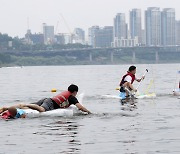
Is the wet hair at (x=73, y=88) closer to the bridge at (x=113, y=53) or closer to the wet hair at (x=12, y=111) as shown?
the wet hair at (x=12, y=111)

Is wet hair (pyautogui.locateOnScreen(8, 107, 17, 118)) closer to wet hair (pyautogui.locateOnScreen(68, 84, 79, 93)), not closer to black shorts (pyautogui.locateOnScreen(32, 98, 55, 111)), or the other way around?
black shorts (pyautogui.locateOnScreen(32, 98, 55, 111))

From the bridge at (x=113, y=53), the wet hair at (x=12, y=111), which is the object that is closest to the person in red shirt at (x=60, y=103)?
the wet hair at (x=12, y=111)

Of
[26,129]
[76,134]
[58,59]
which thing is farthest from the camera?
[58,59]

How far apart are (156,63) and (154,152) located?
172 metres

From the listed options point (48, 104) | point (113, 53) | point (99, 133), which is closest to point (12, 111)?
point (48, 104)

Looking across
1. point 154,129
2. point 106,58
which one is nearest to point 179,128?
point 154,129

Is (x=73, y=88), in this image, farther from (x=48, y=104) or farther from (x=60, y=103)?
(x=48, y=104)

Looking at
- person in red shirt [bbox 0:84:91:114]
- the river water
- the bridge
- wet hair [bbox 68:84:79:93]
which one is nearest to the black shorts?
person in red shirt [bbox 0:84:91:114]

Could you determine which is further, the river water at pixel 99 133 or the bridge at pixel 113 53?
the bridge at pixel 113 53

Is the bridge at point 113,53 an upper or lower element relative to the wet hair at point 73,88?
upper

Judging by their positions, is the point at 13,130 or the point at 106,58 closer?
the point at 13,130

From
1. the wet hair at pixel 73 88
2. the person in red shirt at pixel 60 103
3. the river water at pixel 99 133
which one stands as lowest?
the river water at pixel 99 133

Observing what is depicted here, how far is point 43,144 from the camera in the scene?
1345 cm

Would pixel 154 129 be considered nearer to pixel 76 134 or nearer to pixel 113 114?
pixel 76 134
